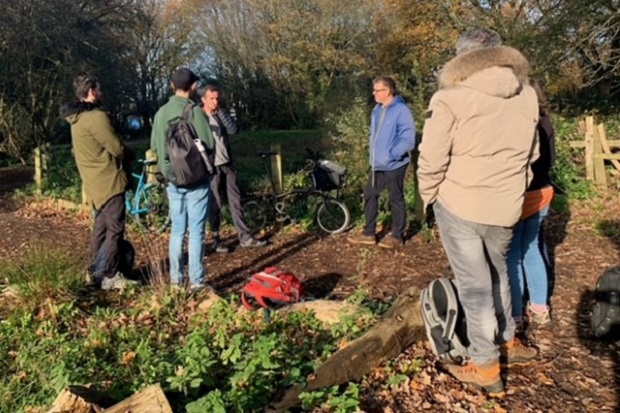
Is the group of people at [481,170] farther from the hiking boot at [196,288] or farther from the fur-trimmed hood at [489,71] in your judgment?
the hiking boot at [196,288]

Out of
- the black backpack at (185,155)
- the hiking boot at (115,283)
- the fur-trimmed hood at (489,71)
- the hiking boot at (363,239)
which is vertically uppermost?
the fur-trimmed hood at (489,71)

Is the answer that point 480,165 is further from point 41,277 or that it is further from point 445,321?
point 41,277

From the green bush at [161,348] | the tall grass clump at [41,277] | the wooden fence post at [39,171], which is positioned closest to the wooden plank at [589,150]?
the green bush at [161,348]

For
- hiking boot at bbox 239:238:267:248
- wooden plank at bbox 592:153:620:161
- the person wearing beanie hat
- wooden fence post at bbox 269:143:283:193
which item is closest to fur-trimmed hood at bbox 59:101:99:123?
the person wearing beanie hat

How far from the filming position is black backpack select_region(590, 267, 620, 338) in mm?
3695

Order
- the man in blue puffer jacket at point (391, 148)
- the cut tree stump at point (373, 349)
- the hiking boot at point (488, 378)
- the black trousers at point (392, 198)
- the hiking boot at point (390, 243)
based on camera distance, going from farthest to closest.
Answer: the hiking boot at point (390, 243) → the black trousers at point (392, 198) → the man in blue puffer jacket at point (391, 148) → the hiking boot at point (488, 378) → the cut tree stump at point (373, 349)

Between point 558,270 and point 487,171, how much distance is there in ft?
9.89

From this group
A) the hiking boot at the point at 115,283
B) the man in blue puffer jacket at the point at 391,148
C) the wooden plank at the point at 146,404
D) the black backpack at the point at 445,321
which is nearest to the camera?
the wooden plank at the point at 146,404

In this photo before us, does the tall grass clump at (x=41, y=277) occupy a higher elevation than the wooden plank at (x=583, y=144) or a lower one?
lower

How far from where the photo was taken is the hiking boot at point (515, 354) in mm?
3605

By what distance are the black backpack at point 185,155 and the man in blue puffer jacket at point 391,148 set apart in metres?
2.31

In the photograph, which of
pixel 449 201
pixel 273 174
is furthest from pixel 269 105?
pixel 449 201

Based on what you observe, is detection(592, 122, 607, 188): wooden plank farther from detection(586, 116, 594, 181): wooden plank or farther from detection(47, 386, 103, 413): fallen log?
detection(47, 386, 103, 413): fallen log

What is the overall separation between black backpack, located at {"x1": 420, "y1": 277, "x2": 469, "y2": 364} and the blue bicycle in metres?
6.02
